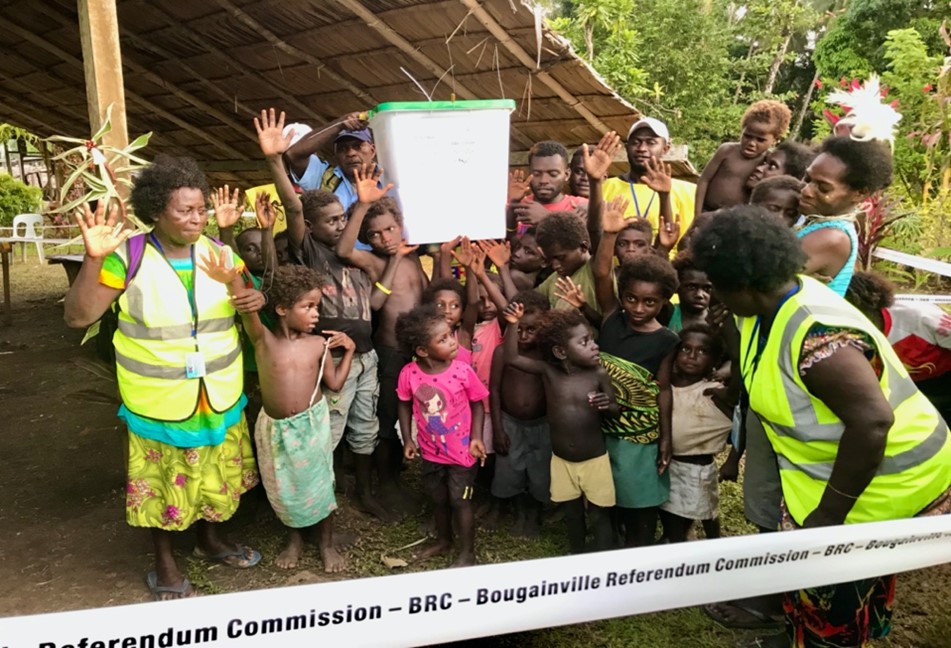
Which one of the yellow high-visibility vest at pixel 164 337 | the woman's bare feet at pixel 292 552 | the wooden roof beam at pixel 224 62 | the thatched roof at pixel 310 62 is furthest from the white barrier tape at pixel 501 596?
the wooden roof beam at pixel 224 62

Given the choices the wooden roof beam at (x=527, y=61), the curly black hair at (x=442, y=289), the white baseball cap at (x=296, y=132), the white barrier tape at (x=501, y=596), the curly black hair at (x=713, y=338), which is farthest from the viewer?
the wooden roof beam at (x=527, y=61)

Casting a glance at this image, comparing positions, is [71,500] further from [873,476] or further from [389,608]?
[873,476]

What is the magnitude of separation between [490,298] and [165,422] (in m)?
1.60

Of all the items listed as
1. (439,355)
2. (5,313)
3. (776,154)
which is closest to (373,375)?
(439,355)

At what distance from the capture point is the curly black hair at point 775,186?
3.07 metres

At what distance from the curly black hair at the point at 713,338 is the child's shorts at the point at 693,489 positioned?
477mm

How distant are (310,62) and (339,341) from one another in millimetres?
3792

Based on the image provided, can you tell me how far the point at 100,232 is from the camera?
245cm

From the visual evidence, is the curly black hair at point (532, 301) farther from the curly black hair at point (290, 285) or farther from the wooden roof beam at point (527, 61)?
the wooden roof beam at point (527, 61)

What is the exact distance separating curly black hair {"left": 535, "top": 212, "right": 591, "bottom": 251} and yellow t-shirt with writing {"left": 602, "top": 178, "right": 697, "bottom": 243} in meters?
0.61

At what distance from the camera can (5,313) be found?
844 cm

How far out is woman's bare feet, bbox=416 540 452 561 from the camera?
3.24 meters

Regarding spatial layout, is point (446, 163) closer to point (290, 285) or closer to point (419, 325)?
point (419, 325)

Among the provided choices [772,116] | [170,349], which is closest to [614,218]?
[772,116]
